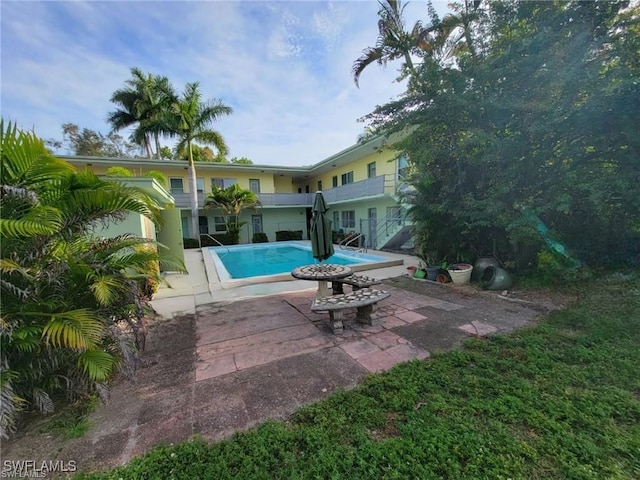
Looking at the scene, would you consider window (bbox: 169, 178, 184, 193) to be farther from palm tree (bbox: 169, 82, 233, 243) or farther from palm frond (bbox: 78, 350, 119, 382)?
palm frond (bbox: 78, 350, 119, 382)

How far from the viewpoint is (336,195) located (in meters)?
17.6

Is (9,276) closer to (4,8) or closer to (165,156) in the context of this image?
(4,8)

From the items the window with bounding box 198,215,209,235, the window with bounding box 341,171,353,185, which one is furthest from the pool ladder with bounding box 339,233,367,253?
the window with bounding box 198,215,209,235

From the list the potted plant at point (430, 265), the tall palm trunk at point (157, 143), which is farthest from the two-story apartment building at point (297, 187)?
the potted plant at point (430, 265)

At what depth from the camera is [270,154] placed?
26688mm

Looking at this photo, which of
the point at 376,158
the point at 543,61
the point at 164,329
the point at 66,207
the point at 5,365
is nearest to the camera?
the point at 5,365

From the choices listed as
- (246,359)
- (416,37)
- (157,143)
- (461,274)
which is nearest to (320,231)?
(246,359)

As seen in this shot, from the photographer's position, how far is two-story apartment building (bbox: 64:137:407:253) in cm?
1419

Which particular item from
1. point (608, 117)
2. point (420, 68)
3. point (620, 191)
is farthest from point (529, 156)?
point (420, 68)

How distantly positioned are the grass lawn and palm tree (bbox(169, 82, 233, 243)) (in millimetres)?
16086

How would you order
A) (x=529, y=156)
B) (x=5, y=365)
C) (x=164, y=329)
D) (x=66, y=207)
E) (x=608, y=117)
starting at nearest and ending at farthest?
(x=5, y=365), (x=66, y=207), (x=164, y=329), (x=608, y=117), (x=529, y=156)

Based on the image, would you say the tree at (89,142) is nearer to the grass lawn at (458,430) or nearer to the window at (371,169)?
the window at (371,169)

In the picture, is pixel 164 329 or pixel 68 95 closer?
pixel 164 329

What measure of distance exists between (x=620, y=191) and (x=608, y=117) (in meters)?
1.36
